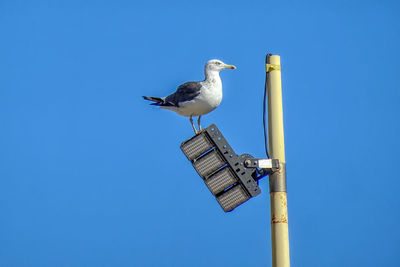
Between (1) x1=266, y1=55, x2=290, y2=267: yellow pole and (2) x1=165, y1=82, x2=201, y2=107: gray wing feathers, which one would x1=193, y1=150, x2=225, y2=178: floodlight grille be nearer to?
(1) x1=266, y1=55, x2=290, y2=267: yellow pole

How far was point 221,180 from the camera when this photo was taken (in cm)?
661

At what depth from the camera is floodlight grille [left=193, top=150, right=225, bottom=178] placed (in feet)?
21.9

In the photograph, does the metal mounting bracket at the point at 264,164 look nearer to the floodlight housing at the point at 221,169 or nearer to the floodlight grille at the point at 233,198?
the floodlight housing at the point at 221,169

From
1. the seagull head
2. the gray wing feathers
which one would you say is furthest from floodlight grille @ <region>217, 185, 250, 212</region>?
the seagull head

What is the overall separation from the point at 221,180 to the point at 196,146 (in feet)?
1.94

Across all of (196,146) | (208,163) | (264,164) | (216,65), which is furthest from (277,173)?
(216,65)

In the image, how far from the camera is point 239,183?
256 inches

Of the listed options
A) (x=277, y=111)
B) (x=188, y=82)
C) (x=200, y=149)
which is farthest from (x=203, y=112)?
(x=277, y=111)

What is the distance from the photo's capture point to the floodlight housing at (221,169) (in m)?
6.45

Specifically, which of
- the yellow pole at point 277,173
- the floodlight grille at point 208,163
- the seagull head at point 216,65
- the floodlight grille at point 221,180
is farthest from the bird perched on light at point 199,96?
the yellow pole at point 277,173

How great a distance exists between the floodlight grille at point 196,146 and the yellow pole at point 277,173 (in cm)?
100

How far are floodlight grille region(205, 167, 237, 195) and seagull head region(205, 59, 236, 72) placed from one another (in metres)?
4.12

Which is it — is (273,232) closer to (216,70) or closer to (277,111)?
(277,111)

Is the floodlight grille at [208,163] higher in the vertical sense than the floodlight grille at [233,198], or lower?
higher
